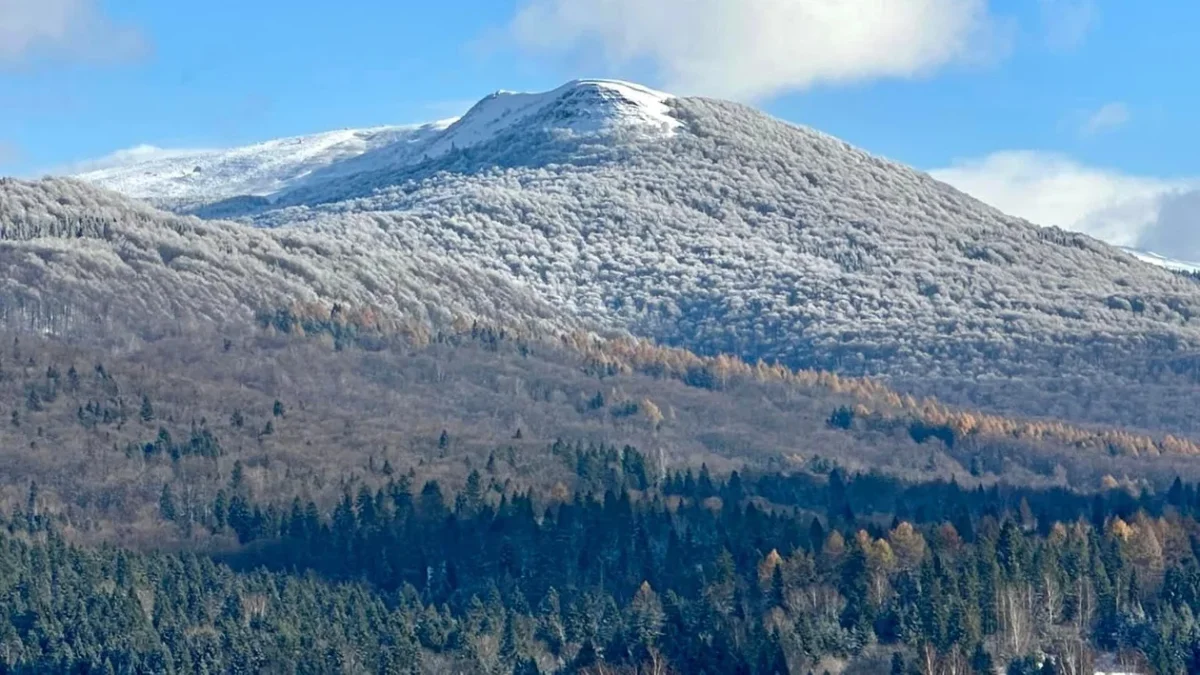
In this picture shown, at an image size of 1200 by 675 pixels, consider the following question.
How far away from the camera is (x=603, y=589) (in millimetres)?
136500

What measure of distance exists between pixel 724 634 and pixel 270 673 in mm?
23526

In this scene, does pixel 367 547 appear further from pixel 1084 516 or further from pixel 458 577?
pixel 1084 516

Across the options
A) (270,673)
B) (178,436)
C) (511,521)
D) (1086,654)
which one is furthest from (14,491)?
(1086,654)

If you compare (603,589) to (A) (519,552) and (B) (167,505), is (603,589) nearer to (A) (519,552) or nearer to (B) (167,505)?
(A) (519,552)

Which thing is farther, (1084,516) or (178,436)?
(178,436)

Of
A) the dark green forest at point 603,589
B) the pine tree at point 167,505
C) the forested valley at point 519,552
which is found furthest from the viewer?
the pine tree at point 167,505

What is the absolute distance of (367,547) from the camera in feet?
490

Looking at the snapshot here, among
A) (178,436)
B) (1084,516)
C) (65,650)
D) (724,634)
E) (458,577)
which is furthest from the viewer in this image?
(178,436)

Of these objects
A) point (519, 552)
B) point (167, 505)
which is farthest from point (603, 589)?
point (167, 505)

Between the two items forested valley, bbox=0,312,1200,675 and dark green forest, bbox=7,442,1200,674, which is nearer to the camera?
dark green forest, bbox=7,442,1200,674

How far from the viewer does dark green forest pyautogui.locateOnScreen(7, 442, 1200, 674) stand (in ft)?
366

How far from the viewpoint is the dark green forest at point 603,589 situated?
366ft

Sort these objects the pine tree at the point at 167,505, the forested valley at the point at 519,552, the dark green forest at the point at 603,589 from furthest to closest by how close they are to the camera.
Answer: the pine tree at the point at 167,505 < the forested valley at the point at 519,552 < the dark green forest at the point at 603,589

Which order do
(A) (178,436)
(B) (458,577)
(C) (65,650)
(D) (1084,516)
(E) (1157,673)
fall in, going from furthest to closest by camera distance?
(A) (178,436), (D) (1084,516), (B) (458,577), (C) (65,650), (E) (1157,673)
